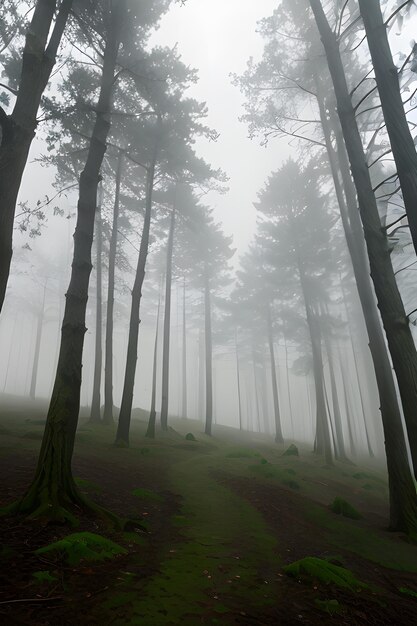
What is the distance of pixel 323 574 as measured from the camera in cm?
373

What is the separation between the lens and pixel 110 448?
1055cm

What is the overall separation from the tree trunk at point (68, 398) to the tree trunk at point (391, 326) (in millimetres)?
5350

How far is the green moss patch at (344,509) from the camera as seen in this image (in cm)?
700

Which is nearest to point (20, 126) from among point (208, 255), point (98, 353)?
point (98, 353)

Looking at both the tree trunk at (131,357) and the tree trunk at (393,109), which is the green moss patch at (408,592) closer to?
the tree trunk at (393,109)

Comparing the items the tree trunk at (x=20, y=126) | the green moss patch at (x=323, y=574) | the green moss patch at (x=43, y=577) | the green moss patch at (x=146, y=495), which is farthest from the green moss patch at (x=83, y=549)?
the tree trunk at (x=20, y=126)

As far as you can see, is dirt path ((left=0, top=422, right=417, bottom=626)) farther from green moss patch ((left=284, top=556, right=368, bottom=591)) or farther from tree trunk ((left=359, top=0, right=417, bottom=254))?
tree trunk ((left=359, top=0, right=417, bottom=254))

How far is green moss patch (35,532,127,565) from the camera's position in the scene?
3371 mm

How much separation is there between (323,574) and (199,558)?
4.65 feet

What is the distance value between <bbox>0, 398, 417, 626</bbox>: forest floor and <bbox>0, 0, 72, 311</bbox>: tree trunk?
3.36 meters

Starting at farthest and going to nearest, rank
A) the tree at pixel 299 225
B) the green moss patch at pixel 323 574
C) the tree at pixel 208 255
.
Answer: the tree at pixel 208 255, the tree at pixel 299 225, the green moss patch at pixel 323 574

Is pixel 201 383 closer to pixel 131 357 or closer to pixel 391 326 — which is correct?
pixel 131 357

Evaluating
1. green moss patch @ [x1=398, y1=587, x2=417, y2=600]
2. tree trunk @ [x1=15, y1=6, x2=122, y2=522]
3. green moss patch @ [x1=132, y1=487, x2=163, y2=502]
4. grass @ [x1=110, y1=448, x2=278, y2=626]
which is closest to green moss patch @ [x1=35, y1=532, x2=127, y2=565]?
grass @ [x1=110, y1=448, x2=278, y2=626]

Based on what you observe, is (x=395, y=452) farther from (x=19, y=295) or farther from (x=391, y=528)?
(x=19, y=295)
